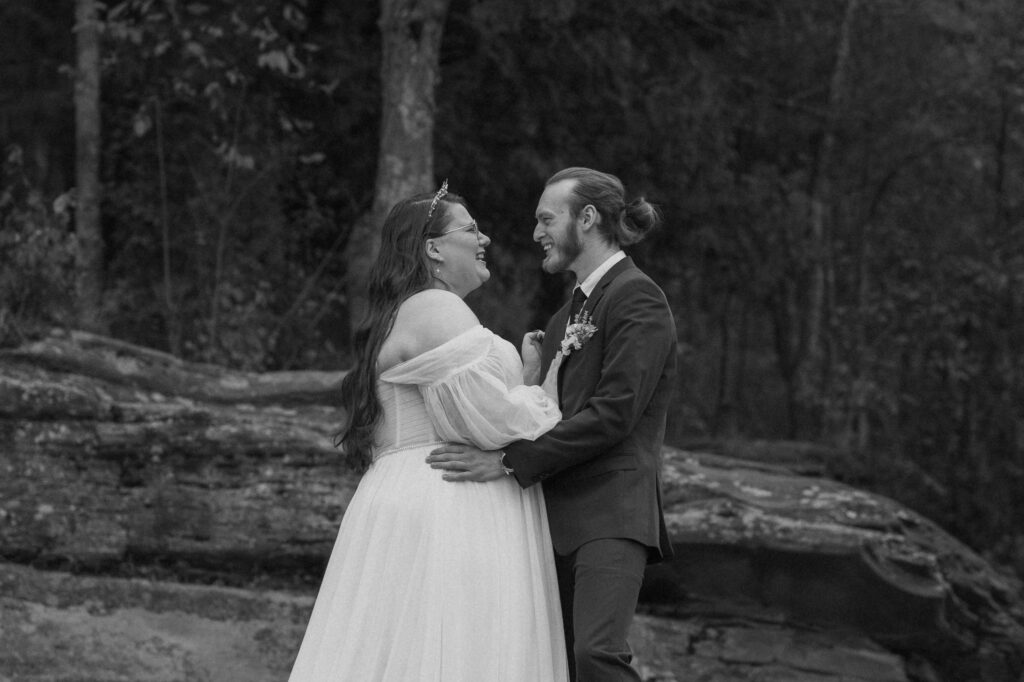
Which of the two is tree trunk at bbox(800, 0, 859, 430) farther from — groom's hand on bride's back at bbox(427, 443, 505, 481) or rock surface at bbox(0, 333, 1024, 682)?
groom's hand on bride's back at bbox(427, 443, 505, 481)

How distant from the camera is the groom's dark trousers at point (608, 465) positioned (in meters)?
4.69

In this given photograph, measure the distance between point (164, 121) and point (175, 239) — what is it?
111 cm

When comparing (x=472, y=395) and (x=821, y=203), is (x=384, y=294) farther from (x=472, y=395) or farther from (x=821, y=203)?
(x=821, y=203)

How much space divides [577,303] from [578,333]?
0.21m

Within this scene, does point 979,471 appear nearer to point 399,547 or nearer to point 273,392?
point 273,392

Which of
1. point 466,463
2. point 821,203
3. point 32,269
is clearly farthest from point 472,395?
point 821,203

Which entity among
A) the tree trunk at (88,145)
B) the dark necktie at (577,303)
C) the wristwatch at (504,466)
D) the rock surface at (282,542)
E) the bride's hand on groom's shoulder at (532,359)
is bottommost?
the rock surface at (282,542)

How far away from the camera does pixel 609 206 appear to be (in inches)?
201

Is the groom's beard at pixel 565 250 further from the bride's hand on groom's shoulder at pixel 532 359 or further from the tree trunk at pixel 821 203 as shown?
the tree trunk at pixel 821 203

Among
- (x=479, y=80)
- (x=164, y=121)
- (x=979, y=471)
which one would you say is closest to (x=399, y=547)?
(x=164, y=121)

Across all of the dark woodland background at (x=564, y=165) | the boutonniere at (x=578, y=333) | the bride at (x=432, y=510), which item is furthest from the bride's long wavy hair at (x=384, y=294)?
the dark woodland background at (x=564, y=165)

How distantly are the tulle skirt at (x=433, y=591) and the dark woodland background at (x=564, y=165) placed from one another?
4.33 meters

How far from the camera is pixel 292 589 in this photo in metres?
8.02

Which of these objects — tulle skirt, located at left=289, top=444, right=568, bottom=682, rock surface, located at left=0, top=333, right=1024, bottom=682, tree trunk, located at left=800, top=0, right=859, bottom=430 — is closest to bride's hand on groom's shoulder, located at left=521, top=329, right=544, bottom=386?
tulle skirt, located at left=289, top=444, right=568, bottom=682
